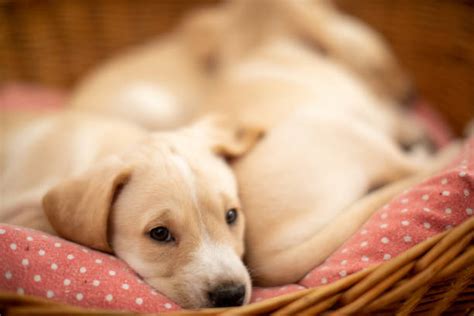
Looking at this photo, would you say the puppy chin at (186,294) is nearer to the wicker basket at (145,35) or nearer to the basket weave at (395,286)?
the basket weave at (395,286)

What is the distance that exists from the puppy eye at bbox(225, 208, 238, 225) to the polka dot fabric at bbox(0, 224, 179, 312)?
0.29m

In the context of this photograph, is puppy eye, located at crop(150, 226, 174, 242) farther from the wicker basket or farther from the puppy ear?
the wicker basket

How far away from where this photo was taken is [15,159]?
6.59 feet

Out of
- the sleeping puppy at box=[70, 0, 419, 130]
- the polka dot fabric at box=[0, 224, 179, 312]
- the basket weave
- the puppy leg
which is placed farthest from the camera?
the sleeping puppy at box=[70, 0, 419, 130]

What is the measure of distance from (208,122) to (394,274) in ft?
2.84

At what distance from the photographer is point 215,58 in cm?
285

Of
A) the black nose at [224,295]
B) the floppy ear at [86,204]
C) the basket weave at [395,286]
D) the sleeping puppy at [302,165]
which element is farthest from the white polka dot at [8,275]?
the sleeping puppy at [302,165]

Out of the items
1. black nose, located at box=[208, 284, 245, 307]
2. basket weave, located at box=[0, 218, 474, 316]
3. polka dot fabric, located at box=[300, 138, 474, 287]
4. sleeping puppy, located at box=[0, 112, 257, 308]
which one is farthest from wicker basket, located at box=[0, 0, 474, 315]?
black nose, located at box=[208, 284, 245, 307]

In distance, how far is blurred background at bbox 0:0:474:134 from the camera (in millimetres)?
2420

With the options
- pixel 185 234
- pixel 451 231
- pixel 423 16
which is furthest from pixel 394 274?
pixel 423 16

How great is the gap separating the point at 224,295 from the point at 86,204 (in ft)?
1.46

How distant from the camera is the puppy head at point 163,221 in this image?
127 cm

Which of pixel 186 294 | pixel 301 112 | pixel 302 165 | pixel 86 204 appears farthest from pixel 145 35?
pixel 186 294

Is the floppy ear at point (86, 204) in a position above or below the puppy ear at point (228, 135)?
below
